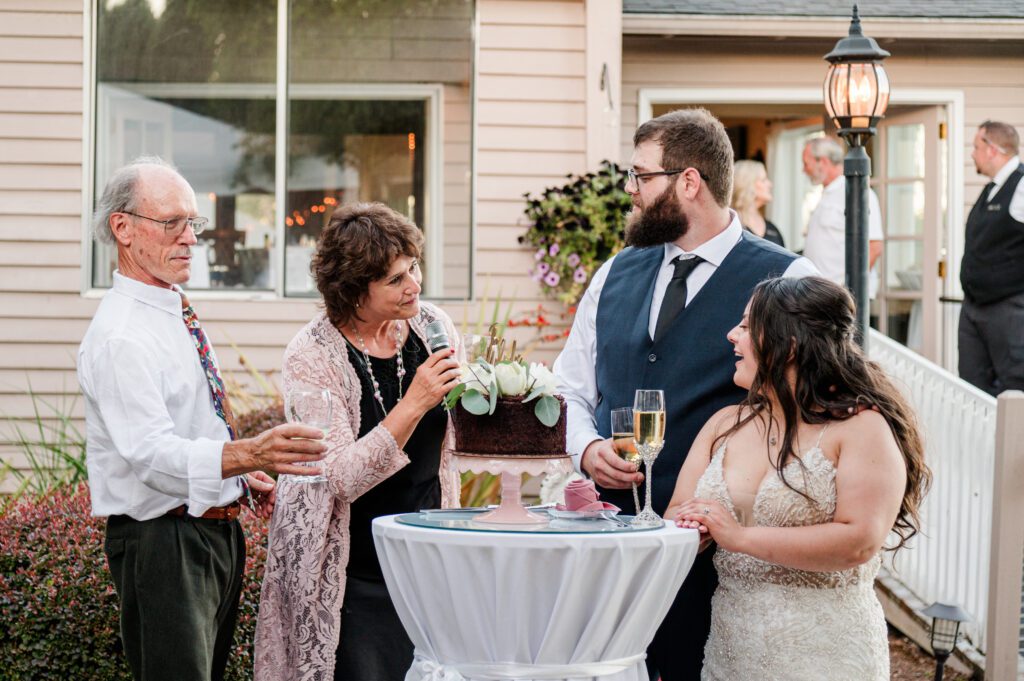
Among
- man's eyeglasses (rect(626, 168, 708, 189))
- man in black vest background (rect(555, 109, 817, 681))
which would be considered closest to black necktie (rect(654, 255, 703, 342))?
man in black vest background (rect(555, 109, 817, 681))

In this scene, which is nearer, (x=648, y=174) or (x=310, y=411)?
(x=310, y=411)

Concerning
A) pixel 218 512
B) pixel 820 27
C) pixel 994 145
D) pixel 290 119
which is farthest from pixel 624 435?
pixel 820 27

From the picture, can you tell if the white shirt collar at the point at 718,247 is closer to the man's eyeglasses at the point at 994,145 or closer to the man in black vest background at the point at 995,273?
the man in black vest background at the point at 995,273

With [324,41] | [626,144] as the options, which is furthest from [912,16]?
[324,41]

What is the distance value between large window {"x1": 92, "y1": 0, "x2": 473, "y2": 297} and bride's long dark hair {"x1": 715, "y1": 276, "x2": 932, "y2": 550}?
16.1ft

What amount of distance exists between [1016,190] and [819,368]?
208 inches

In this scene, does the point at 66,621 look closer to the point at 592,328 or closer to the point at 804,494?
the point at 592,328

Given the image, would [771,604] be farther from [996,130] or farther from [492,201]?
[996,130]

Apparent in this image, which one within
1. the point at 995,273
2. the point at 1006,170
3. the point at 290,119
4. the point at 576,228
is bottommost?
the point at 995,273

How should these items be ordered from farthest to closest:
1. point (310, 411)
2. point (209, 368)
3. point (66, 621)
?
1. point (66, 621)
2. point (209, 368)
3. point (310, 411)

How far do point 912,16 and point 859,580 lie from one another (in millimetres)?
6580

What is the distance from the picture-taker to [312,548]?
332cm

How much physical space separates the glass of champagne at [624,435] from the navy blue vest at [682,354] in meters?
0.40

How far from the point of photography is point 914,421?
3.09 m
